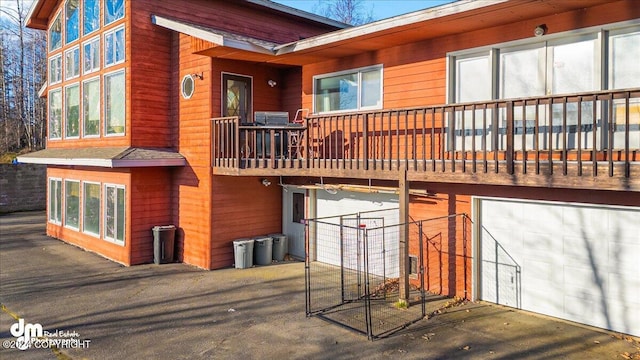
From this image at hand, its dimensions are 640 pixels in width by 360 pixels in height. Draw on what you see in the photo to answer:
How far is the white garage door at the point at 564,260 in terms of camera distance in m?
6.83

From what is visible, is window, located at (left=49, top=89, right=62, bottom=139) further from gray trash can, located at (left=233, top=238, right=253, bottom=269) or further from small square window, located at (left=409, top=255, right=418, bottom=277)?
small square window, located at (left=409, top=255, right=418, bottom=277)

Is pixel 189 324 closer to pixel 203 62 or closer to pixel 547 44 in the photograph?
pixel 203 62

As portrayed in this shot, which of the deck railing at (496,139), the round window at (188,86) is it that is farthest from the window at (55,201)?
the deck railing at (496,139)

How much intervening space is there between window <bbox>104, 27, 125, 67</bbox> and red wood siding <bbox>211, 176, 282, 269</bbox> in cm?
440

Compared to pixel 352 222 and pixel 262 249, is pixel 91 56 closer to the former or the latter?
pixel 262 249

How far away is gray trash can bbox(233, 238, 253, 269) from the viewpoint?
1116cm

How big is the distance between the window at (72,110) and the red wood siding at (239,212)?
6.27 metres

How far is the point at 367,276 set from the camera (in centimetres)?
756

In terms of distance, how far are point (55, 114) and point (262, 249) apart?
974 centimetres

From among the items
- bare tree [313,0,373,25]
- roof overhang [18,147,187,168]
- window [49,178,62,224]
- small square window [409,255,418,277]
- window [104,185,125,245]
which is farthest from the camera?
bare tree [313,0,373,25]

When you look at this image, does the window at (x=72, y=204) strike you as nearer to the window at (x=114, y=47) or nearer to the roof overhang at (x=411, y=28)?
the window at (x=114, y=47)

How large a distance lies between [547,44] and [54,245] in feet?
46.6

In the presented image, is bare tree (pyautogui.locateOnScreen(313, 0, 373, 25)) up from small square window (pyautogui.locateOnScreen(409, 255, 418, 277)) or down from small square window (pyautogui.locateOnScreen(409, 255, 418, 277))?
up

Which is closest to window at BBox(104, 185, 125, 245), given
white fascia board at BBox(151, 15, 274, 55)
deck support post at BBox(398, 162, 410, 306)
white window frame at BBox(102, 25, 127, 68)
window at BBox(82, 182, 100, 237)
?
window at BBox(82, 182, 100, 237)
